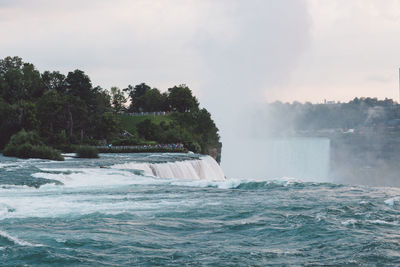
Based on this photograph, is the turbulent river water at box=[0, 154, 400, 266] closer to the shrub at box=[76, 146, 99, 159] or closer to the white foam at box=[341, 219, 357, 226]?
the white foam at box=[341, 219, 357, 226]

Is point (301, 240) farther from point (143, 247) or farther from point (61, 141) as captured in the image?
point (61, 141)

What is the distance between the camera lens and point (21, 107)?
7844 centimetres

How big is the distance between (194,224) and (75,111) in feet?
232

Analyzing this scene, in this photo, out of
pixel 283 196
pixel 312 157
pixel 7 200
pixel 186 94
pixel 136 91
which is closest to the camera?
pixel 7 200

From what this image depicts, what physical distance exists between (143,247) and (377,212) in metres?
11.6

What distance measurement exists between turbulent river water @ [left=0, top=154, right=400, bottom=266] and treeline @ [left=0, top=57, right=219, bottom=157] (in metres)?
45.9

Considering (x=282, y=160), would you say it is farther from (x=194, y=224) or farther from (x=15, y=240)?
(x=15, y=240)

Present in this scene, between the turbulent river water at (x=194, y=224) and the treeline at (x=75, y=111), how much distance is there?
45.9m

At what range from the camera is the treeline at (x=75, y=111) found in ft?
256

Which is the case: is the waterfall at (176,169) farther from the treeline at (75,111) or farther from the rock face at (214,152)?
the rock face at (214,152)

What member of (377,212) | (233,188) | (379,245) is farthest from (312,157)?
(379,245)

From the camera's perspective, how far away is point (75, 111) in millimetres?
88250

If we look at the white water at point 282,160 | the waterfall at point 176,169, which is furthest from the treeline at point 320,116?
the waterfall at point 176,169

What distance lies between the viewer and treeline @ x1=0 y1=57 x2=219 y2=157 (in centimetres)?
7800
